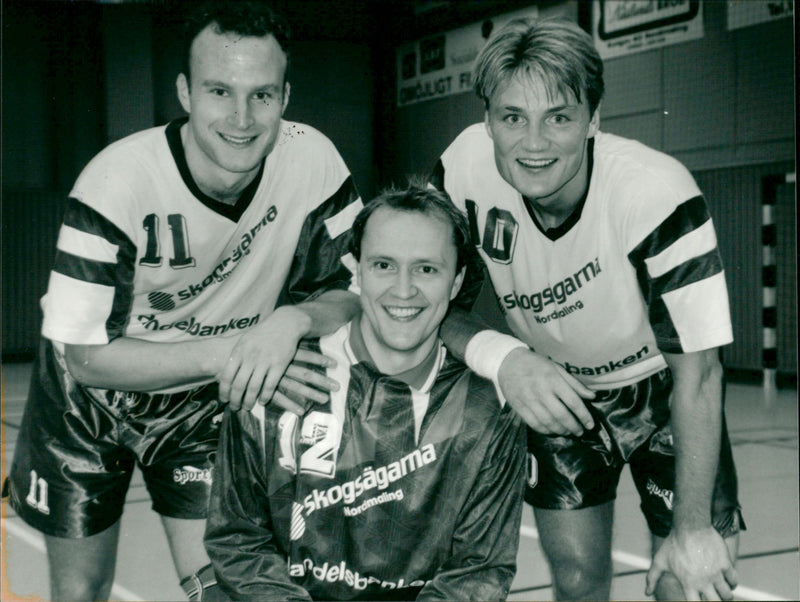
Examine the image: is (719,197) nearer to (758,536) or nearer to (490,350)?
(758,536)

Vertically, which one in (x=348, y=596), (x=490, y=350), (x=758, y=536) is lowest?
(x=758, y=536)

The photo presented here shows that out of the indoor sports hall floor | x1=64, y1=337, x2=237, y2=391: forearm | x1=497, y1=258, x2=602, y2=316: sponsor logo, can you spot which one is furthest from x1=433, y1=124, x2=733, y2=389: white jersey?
the indoor sports hall floor

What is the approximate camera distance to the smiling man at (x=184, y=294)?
172cm

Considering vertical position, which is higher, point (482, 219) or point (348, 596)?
point (482, 219)

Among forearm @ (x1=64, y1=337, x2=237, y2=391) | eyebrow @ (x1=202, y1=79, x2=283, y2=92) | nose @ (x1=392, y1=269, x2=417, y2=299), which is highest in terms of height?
eyebrow @ (x1=202, y1=79, x2=283, y2=92)

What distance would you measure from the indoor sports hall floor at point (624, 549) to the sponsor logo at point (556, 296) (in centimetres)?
118

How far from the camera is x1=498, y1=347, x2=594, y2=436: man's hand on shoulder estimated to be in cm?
Answer: 157

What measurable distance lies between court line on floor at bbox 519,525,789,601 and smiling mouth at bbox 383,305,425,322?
104cm

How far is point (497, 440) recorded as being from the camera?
1.74 metres

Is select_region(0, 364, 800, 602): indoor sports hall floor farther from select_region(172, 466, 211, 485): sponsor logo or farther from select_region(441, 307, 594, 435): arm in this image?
select_region(441, 307, 594, 435): arm

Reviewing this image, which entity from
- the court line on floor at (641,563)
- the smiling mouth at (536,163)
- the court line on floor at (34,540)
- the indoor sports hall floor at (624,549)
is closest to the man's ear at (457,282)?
the smiling mouth at (536,163)

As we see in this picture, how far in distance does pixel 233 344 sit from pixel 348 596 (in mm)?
493

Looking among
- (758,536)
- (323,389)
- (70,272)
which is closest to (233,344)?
(323,389)

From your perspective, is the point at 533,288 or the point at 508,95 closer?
the point at 508,95
